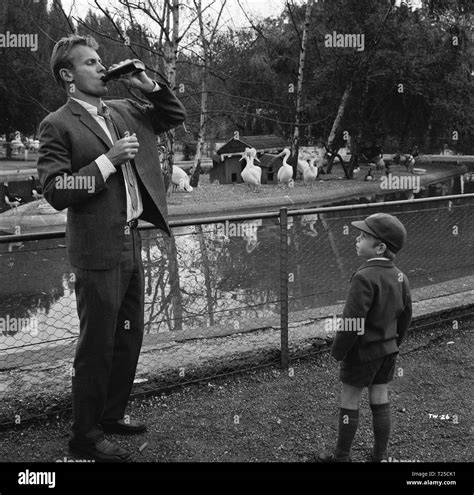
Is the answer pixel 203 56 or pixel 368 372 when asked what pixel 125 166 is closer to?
pixel 368 372

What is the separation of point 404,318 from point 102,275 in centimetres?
163

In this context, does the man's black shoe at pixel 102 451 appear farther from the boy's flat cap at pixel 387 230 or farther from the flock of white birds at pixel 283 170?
the flock of white birds at pixel 283 170

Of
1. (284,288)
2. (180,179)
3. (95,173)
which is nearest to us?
(95,173)

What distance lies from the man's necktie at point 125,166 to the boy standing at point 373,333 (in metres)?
1.21

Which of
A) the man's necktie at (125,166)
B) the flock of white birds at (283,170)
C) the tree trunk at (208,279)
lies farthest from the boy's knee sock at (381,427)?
the flock of white birds at (283,170)

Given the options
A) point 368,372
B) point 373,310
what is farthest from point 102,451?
point 373,310

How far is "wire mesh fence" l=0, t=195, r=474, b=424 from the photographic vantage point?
4027mm

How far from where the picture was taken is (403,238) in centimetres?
307

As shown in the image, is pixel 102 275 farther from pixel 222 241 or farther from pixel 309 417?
pixel 222 241

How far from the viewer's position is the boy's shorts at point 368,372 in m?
3.04

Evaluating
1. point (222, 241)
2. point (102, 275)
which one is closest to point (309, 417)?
point (102, 275)

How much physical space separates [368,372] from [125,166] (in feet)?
5.41

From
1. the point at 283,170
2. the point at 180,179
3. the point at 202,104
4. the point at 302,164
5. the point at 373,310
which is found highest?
the point at 202,104

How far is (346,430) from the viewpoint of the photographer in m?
3.03
